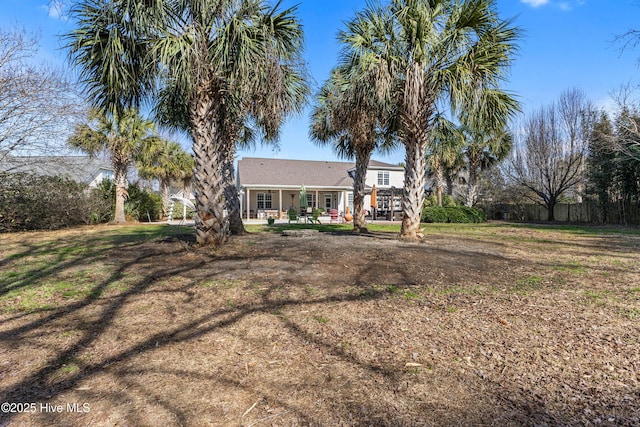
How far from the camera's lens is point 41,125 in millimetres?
11516

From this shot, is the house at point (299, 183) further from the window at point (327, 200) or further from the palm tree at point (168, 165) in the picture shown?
the palm tree at point (168, 165)

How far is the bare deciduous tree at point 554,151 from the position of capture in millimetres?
21172

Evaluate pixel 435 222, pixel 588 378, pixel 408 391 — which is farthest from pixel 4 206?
pixel 435 222

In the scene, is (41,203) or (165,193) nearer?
(41,203)

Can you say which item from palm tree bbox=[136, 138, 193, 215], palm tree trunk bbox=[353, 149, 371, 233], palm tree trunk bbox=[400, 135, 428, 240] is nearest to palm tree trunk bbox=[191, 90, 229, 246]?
palm tree trunk bbox=[400, 135, 428, 240]

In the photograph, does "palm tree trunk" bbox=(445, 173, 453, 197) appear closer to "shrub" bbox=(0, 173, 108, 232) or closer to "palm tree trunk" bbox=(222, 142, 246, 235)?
"palm tree trunk" bbox=(222, 142, 246, 235)

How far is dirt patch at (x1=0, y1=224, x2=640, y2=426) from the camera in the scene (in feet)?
6.39

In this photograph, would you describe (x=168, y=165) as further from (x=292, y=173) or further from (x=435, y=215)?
(x=435, y=215)

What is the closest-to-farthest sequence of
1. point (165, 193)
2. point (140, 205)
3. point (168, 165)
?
point (140, 205)
point (168, 165)
point (165, 193)

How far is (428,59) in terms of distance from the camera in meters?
8.38

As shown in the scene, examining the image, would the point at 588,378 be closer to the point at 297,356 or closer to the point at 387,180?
the point at 297,356

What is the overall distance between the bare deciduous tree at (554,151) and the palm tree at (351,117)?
624 inches

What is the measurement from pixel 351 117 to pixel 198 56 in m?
5.18

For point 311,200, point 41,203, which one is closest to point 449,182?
point 311,200
